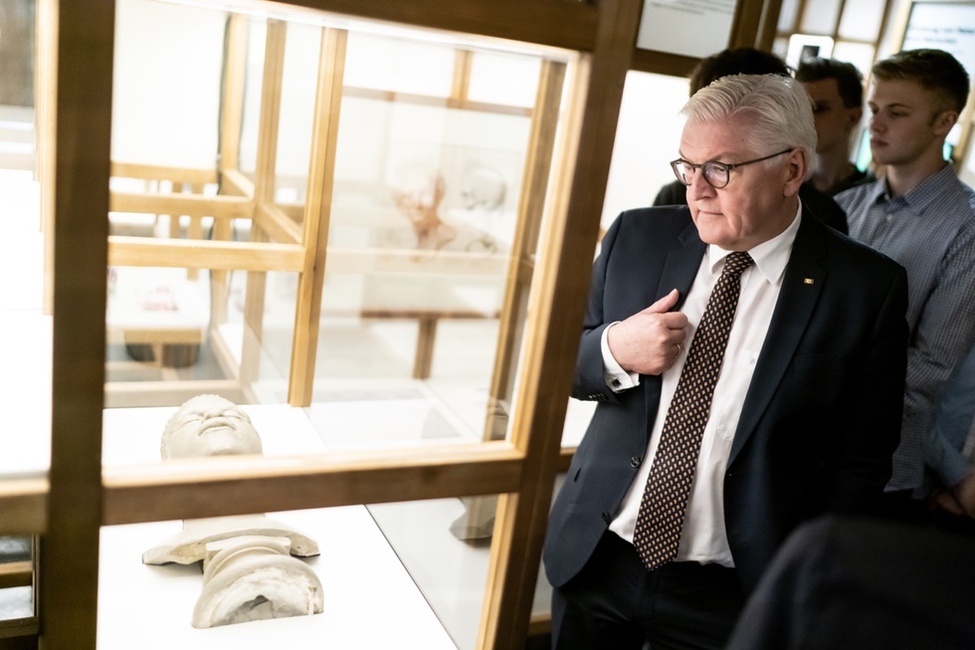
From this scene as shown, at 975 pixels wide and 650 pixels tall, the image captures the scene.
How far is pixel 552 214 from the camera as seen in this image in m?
1.44

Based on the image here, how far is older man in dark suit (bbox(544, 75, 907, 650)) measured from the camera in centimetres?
181

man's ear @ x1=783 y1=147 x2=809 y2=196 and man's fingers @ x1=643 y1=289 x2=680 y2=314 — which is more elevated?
man's ear @ x1=783 y1=147 x2=809 y2=196

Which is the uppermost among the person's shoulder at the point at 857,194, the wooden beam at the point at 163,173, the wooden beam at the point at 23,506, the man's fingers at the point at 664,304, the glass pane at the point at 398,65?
the glass pane at the point at 398,65

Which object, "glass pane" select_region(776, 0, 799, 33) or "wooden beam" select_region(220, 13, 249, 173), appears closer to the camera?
"wooden beam" select_region(220, 13, 249, 173)

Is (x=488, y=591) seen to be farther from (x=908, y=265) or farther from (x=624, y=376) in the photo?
(x=908, y=265)

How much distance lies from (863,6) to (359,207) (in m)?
2.82

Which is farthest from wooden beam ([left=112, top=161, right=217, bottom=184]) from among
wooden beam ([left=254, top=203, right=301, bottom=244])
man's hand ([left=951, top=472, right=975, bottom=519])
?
man's hand ([left=951, top=472, right=975, bottom=519])

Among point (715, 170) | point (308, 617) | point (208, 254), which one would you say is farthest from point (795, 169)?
point (308, 617)

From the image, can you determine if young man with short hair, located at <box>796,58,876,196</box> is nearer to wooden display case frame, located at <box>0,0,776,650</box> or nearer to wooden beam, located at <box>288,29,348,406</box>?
wooden display case frame, located at <box>0,0,776,650</box>

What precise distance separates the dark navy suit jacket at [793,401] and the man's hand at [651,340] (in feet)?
0.23

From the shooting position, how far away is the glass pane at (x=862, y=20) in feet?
11.2

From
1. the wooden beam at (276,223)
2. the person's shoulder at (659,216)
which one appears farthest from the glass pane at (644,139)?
the wooden beam at (276,223)

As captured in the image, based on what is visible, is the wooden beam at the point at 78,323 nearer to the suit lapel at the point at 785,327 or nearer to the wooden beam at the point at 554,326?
the wooden beam at the point at 554,326

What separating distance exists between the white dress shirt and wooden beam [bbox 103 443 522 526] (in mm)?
488
